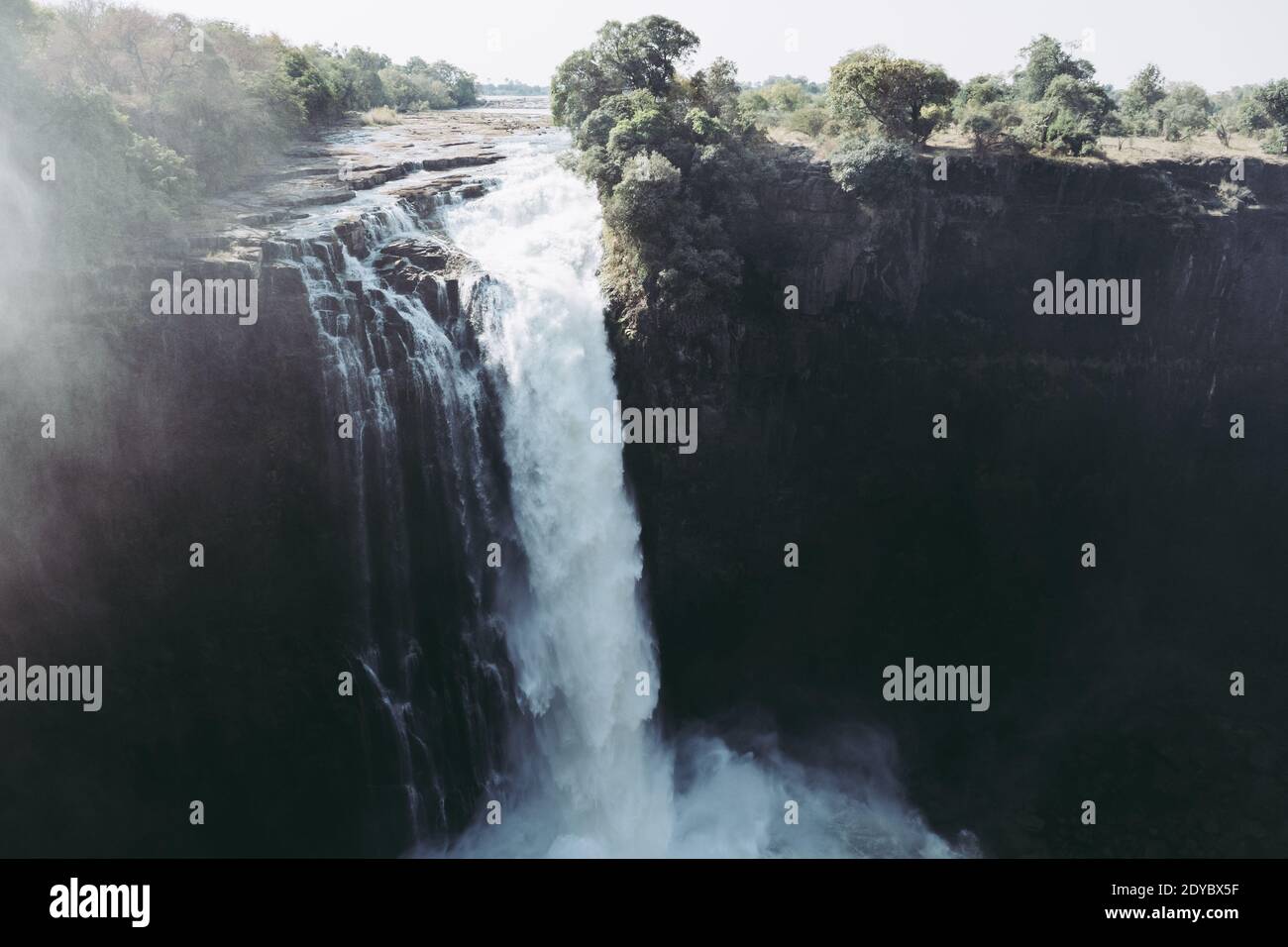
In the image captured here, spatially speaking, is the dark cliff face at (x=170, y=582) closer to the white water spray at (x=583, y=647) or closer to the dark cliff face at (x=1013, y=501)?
the white water spray at (x=583, y=647)

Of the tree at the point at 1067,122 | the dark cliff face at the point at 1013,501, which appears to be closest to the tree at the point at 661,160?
the dark cliff face at the point at 1013,501

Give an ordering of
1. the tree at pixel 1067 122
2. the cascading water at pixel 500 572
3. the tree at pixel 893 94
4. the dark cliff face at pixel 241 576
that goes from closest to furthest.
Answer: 1. the dark cliff face at pixel 241 576
2. the cascading water at pixel 500 572
3. the tree at pixel 1067 122
4. the tree at pixel 893 94

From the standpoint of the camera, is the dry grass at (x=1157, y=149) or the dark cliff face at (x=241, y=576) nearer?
the dark cliff face at (x=241, y=576)

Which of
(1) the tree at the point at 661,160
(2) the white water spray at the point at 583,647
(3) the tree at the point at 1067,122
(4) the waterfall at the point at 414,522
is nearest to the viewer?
(4) the waterfall at the point at 414,522

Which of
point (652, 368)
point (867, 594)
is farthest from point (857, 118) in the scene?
point (867, 594)

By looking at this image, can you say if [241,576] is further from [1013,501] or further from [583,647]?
[1013,501]

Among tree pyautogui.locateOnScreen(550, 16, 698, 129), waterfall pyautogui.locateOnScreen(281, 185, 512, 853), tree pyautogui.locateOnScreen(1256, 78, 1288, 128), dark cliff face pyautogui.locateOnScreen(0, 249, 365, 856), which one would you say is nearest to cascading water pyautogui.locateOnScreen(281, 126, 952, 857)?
waterfall pyautogui.locateOnScreen(281, 185, 512, 853)

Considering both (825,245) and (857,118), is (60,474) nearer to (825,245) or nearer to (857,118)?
(825,245)

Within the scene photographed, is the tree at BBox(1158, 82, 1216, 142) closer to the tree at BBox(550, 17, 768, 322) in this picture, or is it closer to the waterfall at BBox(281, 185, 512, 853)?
the tree at BBox(550, 17, 768, 322)
